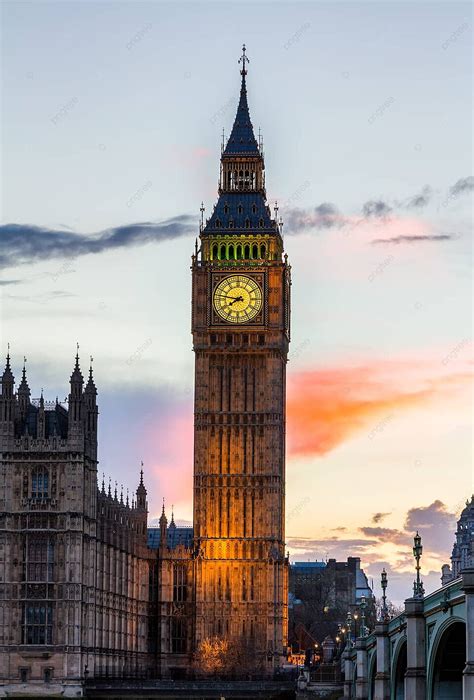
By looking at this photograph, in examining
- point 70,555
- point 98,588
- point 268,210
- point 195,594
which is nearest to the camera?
point 70,555

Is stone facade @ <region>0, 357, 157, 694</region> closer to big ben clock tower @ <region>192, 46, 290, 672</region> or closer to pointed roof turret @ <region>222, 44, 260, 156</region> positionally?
big ben clock tower @ <region>192, 46, 290, 672</region>

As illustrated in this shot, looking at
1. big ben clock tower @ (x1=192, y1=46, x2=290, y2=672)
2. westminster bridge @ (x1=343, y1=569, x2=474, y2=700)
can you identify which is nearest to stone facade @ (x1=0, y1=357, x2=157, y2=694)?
big ben clock tower @ (x1=192, y1=46, x2=290, y2=672)

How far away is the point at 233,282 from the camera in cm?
18300

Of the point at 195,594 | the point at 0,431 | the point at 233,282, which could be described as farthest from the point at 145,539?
the point at 0,431

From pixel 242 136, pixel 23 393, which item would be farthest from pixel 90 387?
pixel 242 136

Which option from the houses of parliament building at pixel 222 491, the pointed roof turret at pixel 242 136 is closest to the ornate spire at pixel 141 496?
the houses of parliament building at pixel 222 491

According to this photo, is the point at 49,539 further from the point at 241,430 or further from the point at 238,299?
the point at 238,299

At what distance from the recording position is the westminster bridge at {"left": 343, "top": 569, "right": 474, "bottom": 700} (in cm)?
6656

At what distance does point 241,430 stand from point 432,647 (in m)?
102

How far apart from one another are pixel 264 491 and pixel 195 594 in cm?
1213

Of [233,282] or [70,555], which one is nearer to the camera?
[70,555]

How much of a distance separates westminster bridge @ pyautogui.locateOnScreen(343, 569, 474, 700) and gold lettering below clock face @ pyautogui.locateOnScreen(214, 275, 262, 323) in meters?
85.2

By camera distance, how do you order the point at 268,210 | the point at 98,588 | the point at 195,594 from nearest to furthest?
the point at 98,588
the point at 195,594
the point at 268,210

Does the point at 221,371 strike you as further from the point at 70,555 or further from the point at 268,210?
the point at 70,555
